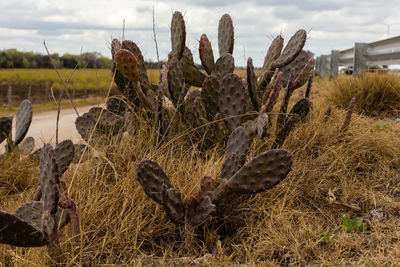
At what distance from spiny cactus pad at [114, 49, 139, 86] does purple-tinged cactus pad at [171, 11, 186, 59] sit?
1.88 feet

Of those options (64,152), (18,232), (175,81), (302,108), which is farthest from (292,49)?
(18,232)

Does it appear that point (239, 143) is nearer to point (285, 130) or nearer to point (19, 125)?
point (285, 130)

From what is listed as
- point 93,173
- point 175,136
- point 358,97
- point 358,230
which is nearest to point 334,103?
point 358,97

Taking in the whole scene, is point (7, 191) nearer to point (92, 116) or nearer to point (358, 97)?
point (92, 116)

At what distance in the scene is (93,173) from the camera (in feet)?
8.80

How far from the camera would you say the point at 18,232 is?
192 cm

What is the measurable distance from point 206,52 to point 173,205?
182cm

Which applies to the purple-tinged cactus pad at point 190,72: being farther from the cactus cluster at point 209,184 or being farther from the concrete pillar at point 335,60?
the concrete pillar at point 335,60

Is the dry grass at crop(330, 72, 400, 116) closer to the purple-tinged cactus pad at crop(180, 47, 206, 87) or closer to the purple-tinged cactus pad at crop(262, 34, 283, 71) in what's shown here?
the purple-tinged cactus pad at crop(262, 34, 283, 71)

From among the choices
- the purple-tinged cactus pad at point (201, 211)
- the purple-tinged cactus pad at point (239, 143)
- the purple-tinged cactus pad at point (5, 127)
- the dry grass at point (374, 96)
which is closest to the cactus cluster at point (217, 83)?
the purple-tinged cactus pad at point (239, 143)

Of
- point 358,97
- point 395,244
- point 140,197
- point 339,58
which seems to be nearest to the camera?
point 395,244

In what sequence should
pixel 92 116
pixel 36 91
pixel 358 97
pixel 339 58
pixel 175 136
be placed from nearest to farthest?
pixel 175 136 → pixel 92 116 → pixel 358 97 → pixel 339 58 → pixel 36 91

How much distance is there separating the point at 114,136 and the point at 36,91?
2434 centimetres

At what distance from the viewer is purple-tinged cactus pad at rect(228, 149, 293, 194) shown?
2297mm
